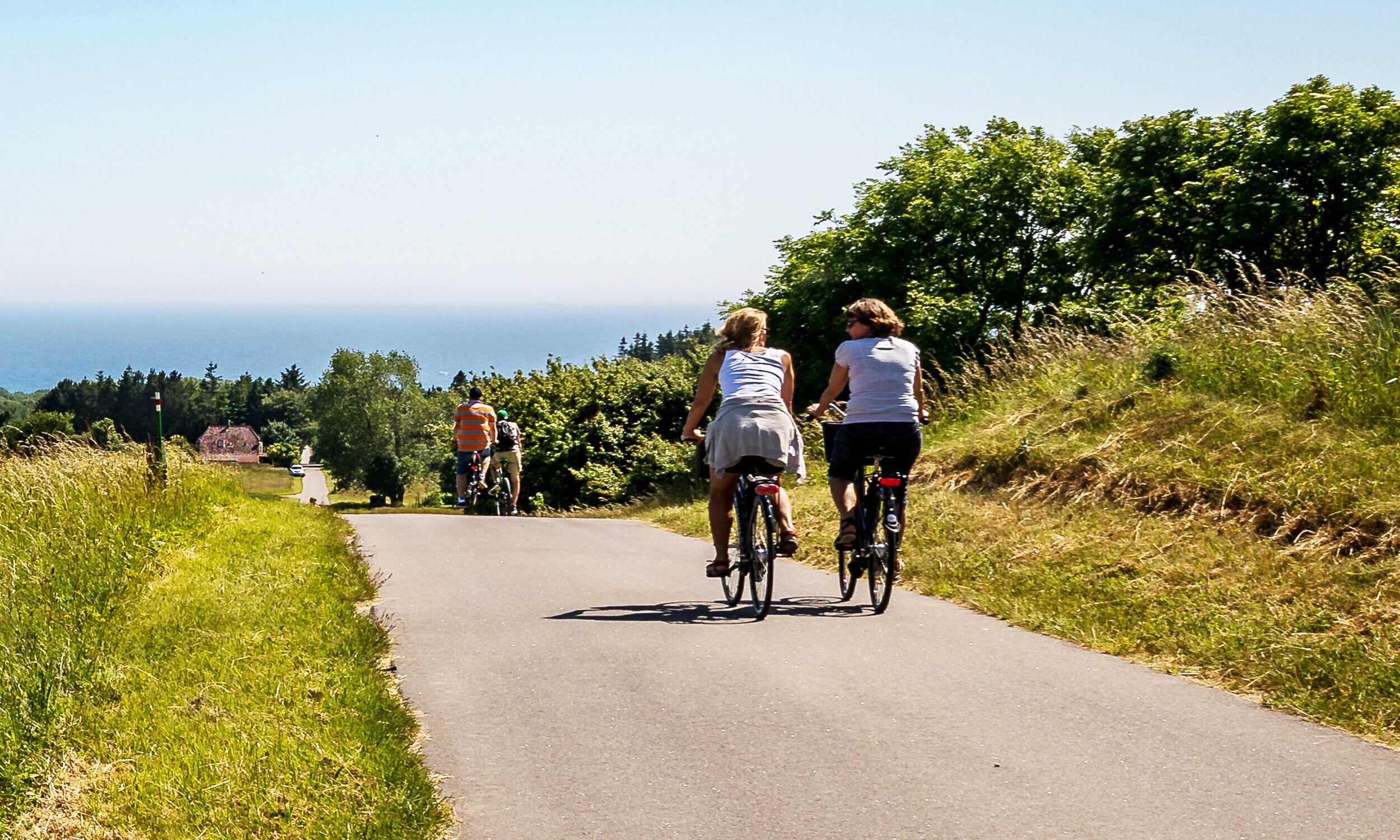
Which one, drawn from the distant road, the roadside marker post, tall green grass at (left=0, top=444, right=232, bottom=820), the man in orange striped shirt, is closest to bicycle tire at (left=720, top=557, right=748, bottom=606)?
tall green grass at (left=0, top=444, right=232, bottom=820)

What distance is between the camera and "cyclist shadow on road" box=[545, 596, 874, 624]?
25.0 feet

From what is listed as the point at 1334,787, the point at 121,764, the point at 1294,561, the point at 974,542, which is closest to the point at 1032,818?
the point at 1334,787

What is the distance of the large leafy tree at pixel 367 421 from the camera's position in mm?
119625

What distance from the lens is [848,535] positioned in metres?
7.89

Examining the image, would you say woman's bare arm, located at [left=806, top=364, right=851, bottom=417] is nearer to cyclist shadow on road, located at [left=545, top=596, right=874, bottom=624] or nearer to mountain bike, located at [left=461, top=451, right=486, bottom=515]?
cyclist shadow on road, located at [left=545, top=596, right=874, bottom=624]

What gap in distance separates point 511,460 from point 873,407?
12.5 meters

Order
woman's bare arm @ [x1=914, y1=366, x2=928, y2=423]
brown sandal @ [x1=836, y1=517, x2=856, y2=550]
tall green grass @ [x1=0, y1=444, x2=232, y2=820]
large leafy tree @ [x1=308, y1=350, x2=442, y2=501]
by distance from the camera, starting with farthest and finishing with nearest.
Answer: large leafy tree @ [x1=308, y1=350, x2=442, y2=501]
woman's bare arm @ [x1=914, y1=366, x2=928, y2=423]
brown sandal @ [x1=836, y1=517, x2=856, y2=550]
tall green grass @ [x1=0, y1=444, x2=232, y2=820]

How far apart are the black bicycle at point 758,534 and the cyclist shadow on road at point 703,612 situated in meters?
0.17

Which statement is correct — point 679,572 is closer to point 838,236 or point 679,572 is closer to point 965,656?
point 965,656

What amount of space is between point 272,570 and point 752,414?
3.82 metres

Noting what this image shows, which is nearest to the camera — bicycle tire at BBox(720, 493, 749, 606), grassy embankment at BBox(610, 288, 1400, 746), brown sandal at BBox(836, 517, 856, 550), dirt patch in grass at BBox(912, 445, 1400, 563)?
grassy embankment at BBox(610, 288, 1400, 746)

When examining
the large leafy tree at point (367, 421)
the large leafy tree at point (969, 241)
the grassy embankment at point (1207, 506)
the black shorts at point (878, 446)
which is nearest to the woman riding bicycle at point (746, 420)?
the black shorts at point (878, 446)

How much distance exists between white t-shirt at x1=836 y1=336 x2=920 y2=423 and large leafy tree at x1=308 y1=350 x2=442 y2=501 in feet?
Answer: 376

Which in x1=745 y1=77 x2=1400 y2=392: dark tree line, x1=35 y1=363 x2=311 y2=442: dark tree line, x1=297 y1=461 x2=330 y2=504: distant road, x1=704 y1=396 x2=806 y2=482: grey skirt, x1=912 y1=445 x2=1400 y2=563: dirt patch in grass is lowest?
x1=297 y1=461 x2=330 y2=504: distant road
